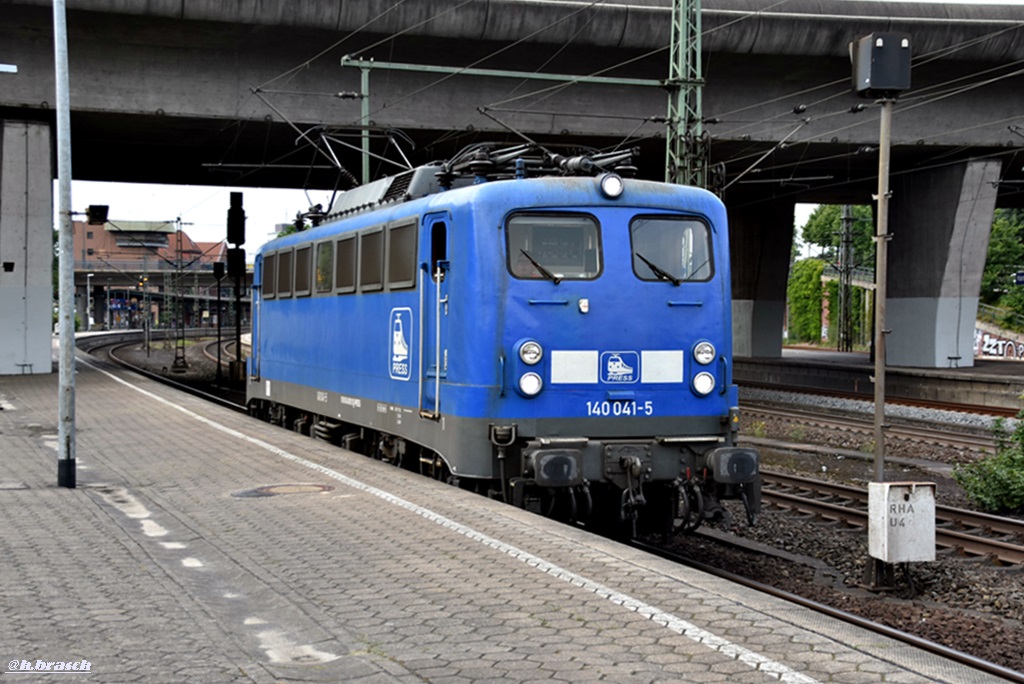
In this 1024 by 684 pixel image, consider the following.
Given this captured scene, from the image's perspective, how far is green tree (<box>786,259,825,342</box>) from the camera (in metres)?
82.8

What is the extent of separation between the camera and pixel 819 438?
21328mm

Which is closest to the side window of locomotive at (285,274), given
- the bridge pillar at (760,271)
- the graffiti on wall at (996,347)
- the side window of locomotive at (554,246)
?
the side window of locomotive at (554,246)

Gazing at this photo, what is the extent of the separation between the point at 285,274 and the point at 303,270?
105 centimetres

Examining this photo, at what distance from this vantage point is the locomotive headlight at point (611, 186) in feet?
35.1

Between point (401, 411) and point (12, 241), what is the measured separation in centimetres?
2168

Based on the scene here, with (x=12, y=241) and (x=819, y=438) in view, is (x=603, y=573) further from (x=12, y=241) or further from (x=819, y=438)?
(x=12, y=241)

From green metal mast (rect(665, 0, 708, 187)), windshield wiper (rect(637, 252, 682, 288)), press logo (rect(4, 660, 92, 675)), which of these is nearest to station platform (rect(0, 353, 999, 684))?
press logo (rect(4, 660, 92, 675))

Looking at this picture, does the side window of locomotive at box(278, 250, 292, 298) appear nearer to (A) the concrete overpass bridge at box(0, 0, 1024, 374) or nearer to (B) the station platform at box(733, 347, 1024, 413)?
(A) the concrete overpass bridge at box(0, 0, 1024, 374)

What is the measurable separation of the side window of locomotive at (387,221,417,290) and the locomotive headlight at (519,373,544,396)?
1875mm

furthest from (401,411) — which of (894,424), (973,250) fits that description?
(973,250)

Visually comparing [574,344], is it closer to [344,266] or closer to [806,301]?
[344,266]

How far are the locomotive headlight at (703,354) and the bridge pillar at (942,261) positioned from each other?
28.2 metres

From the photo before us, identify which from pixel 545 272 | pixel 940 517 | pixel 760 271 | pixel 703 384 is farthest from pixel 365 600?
pixel 760 271

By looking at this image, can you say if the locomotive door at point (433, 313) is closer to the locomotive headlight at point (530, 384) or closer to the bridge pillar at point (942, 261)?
the locomotive headlight at point (530, 384)
